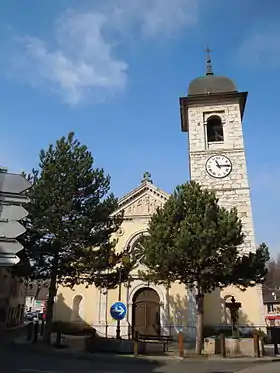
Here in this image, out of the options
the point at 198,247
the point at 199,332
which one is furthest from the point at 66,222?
the point at 199,332

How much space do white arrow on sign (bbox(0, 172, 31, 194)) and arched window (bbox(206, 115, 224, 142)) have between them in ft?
93.7

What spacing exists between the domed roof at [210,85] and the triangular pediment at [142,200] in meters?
9.96

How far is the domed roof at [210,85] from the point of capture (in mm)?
32188

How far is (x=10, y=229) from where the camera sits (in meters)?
3.47

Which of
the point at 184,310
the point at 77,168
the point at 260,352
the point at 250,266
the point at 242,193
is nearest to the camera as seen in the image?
the point at 260,352

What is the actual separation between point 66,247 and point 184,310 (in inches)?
466

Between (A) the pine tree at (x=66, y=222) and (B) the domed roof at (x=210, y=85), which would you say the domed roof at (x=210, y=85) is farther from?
(A) the pine tree at (x=66, y=222)

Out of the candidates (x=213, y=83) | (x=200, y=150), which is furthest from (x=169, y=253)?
(x=213, y=83)

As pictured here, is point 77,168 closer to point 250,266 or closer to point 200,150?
point 250,266

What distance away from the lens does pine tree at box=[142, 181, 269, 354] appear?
54.1ft

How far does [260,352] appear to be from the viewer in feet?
53.8

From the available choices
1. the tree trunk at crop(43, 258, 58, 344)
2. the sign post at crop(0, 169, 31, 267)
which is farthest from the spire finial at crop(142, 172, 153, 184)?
the sign post at crop(0, 169, 31, 267)

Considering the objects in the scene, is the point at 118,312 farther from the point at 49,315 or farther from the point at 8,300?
the point at 8,300

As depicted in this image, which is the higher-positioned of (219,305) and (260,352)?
(219,305)
